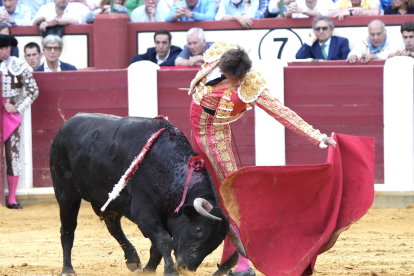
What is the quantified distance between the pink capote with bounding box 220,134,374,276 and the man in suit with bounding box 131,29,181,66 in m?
3.89

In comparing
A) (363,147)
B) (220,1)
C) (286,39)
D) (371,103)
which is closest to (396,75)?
(371,103)

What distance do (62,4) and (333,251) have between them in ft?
14.8

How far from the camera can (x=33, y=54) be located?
754 cm

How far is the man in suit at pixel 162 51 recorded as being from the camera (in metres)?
7.37

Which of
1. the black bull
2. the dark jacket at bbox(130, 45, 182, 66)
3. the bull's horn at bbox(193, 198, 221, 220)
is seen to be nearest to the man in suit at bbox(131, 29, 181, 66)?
the dark jacket at bbox(130, 45, 182, 66)

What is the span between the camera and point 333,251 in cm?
496

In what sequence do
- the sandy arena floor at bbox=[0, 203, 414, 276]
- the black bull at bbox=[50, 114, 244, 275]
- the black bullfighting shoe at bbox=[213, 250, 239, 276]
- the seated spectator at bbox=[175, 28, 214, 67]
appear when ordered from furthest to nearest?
the seated spectator at bbox=[175, 28, 214, 67], the sandy arena floor at bbox=[0, 203, 414, 276], the black bullfighting shoe at bbox=[213, 250, 239, 276], the black bull at bbox=[50, 114, 244, 275]

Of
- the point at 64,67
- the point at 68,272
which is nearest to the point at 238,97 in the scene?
the point at 68,272

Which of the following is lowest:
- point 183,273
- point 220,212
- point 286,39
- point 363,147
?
point 183,273

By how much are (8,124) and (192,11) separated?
2169 mm

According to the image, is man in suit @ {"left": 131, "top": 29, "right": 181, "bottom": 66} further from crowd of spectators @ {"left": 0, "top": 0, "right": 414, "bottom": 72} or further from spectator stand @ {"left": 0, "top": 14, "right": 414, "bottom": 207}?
spectator stand @ {"left": 0, "top": 14, "right": 414, "bottom": 207}

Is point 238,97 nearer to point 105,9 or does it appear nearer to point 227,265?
point 227,265

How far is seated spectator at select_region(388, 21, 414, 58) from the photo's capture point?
264 inches

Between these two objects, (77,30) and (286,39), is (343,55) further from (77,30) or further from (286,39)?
(77,30)
